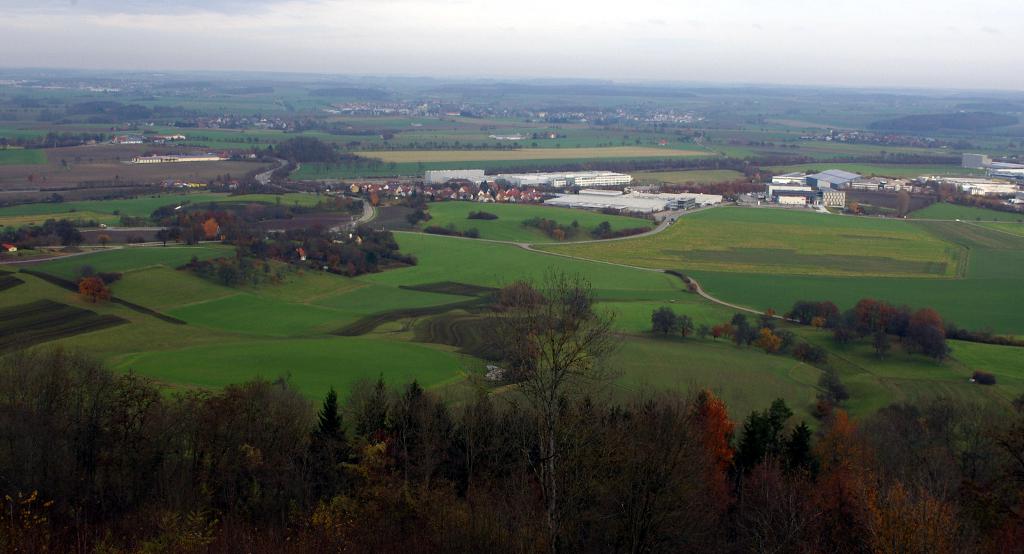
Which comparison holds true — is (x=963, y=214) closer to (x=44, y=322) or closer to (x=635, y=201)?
(x=635, y=201)

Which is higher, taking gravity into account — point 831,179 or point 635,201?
point 831,179

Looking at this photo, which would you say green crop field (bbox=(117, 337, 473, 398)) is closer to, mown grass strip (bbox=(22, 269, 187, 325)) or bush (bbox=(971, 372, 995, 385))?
mown grass strip (bbox=(22, 269, 187, 325))

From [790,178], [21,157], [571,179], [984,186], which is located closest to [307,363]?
[571,179]

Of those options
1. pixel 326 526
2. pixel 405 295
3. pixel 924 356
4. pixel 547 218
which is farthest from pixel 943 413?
pixel 547 218

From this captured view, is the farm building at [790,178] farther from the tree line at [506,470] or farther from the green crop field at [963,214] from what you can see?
the tree line at [506,470]

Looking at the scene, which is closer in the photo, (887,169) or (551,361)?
(551,361)
